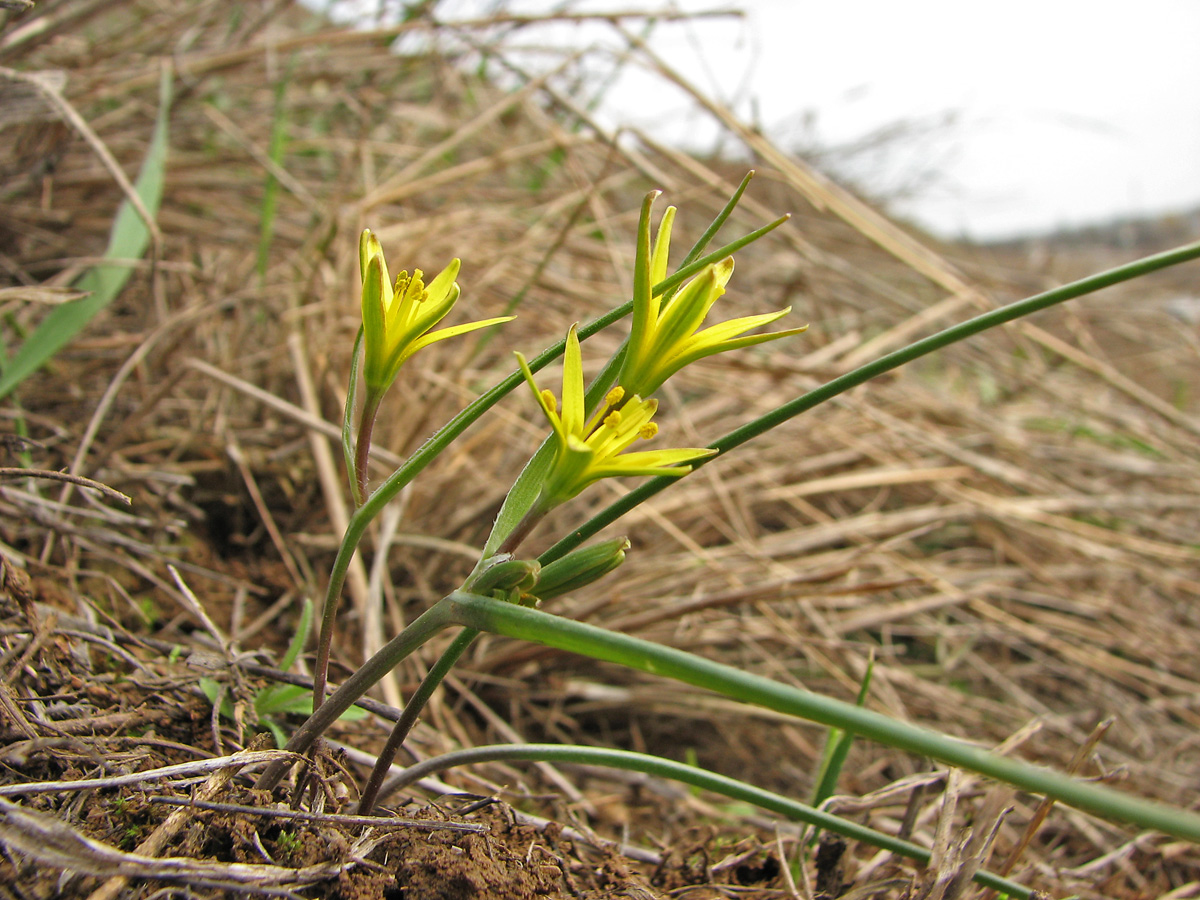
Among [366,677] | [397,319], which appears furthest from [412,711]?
[397,319]

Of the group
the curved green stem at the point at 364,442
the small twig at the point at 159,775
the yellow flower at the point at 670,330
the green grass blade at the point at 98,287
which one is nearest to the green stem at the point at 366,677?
the small twig at the point at 159,775

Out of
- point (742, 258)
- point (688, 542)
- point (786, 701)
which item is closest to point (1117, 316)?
point (742, 258)

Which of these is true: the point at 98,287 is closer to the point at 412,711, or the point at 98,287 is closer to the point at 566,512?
the point at 566,512

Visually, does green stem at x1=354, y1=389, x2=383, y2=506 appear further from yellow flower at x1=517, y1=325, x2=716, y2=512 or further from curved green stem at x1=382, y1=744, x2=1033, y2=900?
curved green stem at x1=382, y1=744, x2=1033, y2=900

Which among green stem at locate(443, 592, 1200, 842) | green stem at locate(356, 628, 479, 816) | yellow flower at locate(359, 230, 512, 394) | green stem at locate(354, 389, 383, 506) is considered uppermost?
yellow flower at locate(359, 230, 512, 394)

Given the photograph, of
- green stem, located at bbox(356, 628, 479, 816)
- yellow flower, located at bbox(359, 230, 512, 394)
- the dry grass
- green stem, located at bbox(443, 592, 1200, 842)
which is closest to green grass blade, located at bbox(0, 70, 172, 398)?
the dry grass

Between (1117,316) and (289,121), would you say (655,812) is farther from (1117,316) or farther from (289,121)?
(1117,316)
